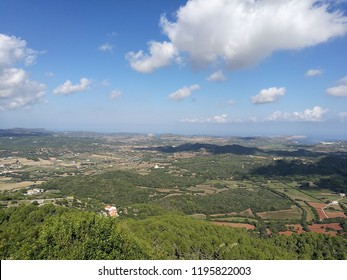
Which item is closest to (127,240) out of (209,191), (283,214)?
(283,214)

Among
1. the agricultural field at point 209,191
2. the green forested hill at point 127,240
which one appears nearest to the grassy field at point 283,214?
the agricultural field at point 209,191

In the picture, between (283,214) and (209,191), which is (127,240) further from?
(209,191)

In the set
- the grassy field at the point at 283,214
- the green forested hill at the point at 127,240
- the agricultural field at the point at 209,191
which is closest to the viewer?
the green forested hill at the point at 127,240

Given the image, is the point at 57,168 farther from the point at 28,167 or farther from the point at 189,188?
the point at 189,188

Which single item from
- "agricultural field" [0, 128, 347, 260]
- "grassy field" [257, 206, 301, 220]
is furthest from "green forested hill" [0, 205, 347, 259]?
"grassy field" [257, 206, 301, 220]

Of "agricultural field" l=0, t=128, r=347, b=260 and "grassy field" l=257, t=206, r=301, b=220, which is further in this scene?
"grassy field" l=257, t=206, r=301, b=220

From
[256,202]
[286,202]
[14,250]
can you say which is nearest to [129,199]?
[256,202]

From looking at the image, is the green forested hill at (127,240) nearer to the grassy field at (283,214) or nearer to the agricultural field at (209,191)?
the agricultural field at (209,191)

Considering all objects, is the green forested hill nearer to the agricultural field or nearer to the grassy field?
the agricultural field
